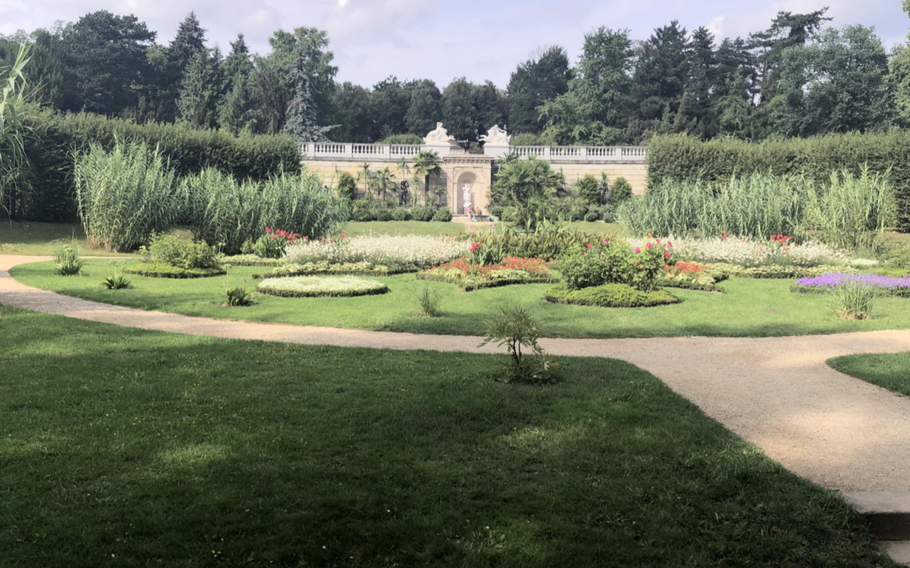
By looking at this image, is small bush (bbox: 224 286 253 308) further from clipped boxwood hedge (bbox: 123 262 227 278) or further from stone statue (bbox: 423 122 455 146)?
stone statue (bbox: 423 122 455 146)

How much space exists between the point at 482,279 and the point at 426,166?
29279mm

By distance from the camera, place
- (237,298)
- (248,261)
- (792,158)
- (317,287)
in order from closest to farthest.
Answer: (237,298) → (317,287) → (248,261) → (792,158)

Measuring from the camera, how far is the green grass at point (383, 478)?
3338 millimetres

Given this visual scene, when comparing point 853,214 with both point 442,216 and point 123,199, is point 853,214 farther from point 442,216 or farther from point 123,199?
point 123,199

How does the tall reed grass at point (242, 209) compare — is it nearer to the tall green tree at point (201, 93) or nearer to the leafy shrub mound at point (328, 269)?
the leafy shrub mound at point (328, 269)

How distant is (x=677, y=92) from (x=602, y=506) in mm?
57714

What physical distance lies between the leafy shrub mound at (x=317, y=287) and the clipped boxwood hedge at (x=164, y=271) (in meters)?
2.24

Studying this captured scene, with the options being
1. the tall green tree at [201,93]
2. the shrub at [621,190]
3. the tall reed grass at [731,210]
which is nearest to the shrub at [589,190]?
the shrub at [621,190]

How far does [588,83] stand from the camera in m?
55.1

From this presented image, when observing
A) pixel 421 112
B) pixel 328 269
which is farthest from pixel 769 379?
pixel 421 112

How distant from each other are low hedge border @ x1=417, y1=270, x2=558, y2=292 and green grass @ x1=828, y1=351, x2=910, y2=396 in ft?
23.7

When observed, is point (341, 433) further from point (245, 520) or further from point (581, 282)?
point (581, 282)

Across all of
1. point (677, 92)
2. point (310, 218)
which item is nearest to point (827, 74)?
point (677, 92)

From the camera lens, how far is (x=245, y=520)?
3521 millimetres
